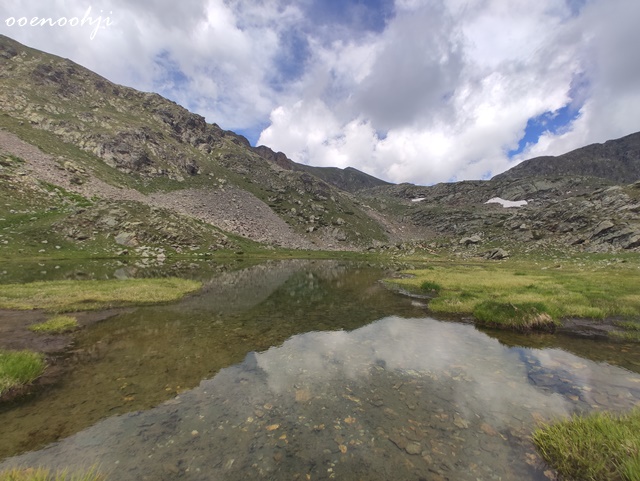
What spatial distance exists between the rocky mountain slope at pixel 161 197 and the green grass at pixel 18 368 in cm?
5526

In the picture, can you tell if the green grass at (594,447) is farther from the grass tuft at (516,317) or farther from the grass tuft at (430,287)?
the grass tuft at (430,287)

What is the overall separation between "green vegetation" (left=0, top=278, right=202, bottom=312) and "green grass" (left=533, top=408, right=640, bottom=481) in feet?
96.1

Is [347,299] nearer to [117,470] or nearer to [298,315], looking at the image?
[298,315]

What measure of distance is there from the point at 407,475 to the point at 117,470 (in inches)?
286

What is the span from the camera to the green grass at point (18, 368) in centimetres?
1121

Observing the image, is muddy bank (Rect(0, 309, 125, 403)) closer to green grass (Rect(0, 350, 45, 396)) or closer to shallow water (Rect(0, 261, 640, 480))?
green grass (Rect(0, 350, 45, 396))

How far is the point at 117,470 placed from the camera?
758cm

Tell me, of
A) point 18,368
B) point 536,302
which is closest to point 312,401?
point 18,368

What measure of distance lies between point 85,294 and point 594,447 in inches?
1386

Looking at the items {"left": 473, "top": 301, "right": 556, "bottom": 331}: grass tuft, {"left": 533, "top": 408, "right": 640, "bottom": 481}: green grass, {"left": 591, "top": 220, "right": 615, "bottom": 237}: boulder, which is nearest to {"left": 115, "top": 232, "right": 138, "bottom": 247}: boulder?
{"left": 473, "top": 301, "right": 556, "bottom": 331}: grass tuft

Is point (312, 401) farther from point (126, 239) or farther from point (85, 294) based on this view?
point (126, 239)

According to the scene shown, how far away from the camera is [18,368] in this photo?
1212cm

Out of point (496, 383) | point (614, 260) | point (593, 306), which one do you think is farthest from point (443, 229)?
point (496, 383)

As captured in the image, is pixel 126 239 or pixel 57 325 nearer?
pixel 57 325
